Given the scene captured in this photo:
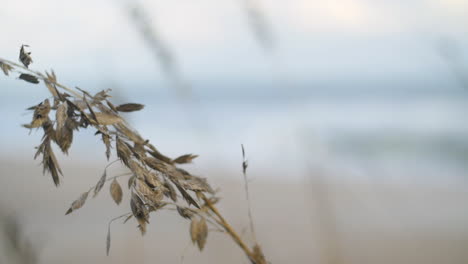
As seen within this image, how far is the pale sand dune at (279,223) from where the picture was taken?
1025 millimetres

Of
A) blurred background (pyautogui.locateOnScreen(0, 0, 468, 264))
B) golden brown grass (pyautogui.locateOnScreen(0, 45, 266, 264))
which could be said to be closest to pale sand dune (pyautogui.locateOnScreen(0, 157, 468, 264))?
blurred background (pyautogui.locateOnScreen(0, 0, 468, 264))

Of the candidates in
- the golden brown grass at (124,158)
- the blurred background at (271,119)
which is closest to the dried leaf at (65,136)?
the golden brown grass at (124,158)

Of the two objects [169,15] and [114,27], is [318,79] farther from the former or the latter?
[114,27]

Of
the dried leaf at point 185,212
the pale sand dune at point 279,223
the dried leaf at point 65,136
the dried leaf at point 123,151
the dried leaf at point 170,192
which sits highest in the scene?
the dried leaf at point 65,136

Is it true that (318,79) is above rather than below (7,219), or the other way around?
above

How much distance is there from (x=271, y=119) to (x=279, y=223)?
22 centimetres

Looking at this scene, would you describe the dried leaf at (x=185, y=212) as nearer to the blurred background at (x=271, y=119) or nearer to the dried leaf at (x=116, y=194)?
the dried leaf at (x=116, y=194)

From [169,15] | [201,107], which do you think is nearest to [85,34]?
[169,15]

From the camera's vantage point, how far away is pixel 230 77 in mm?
1093

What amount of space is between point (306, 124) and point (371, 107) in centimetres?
14

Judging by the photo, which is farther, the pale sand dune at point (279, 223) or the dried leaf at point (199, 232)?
the pale sand dune at point (279, 223)

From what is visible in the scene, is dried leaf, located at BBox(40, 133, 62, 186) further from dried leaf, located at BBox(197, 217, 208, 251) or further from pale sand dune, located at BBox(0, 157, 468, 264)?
pale sand dune, located at BBox(0, 157, 468, 264)

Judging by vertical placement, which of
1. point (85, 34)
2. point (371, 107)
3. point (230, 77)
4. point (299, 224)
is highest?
point (85, 34)

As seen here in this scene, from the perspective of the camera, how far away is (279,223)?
1.06m
